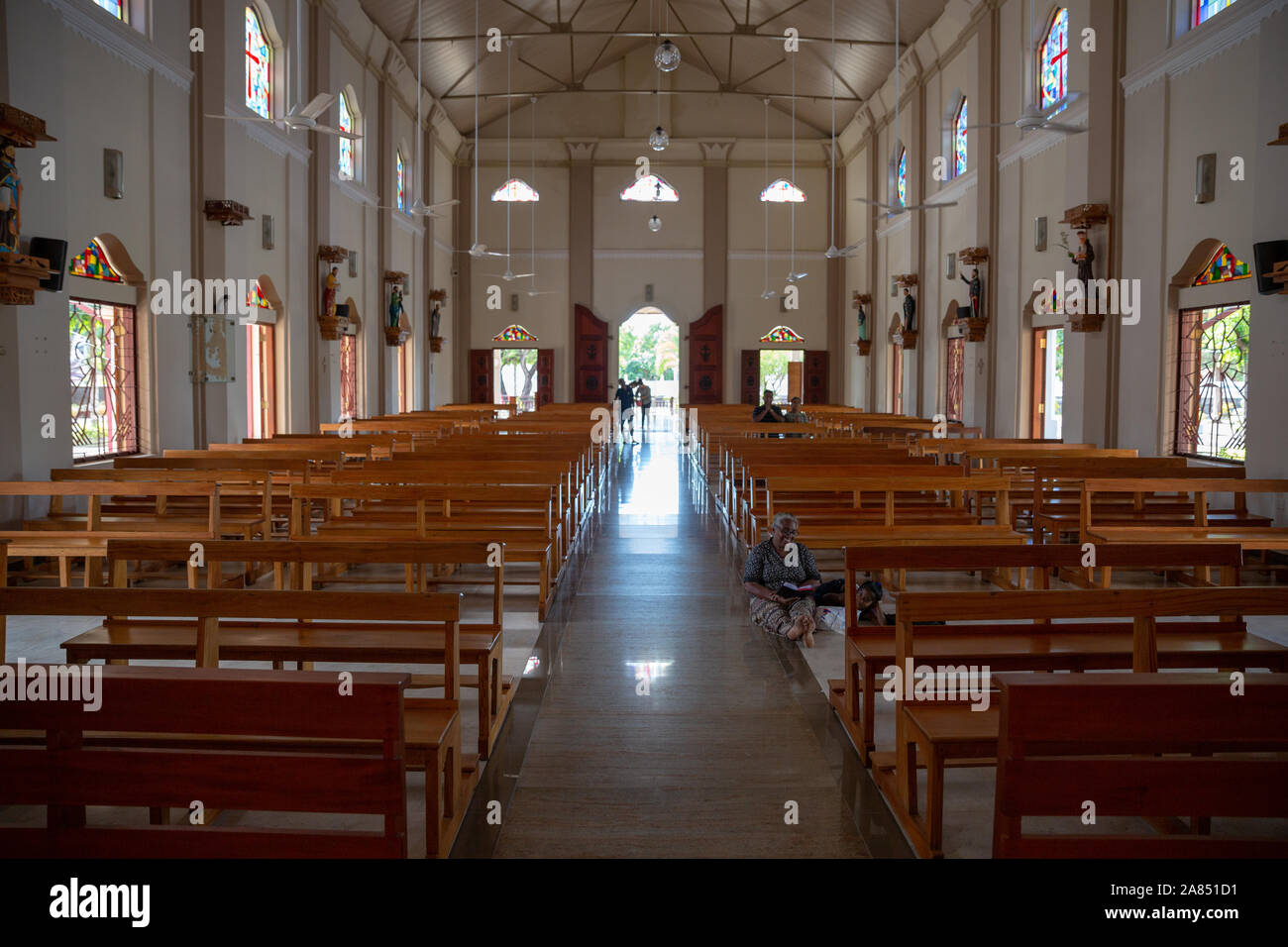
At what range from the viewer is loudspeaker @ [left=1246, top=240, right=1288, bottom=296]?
8852mm

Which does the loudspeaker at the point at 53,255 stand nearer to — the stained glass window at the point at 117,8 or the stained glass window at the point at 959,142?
the stained glass window at the point at 117,8

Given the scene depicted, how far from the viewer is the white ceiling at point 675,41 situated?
64.3ft

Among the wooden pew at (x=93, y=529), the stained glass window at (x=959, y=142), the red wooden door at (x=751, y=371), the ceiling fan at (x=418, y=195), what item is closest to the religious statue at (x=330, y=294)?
the ceiling fan at (x=418, y=195)

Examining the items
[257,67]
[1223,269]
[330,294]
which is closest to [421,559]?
[1223,269]

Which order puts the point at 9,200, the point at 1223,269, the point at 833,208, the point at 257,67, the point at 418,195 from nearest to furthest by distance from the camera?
the point at 9,200, the point at 1223,269, the point at 257,67, the point at 418,195, the point at 833,208

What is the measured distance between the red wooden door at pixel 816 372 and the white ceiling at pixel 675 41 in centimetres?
571

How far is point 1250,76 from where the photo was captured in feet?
32.5

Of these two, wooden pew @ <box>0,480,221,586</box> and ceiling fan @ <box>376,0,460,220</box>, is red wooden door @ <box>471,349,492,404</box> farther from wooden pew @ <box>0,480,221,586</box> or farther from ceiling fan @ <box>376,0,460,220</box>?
wooden pew @ <box>0,480,221,586</box>

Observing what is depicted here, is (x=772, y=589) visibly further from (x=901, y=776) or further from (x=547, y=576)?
(x=901, y=776)

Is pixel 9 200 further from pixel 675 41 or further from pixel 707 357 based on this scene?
pixel 707 357

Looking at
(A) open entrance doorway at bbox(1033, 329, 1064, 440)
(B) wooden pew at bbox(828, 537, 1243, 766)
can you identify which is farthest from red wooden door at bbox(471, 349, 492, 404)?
(B) wooden pew at bbox(828, 537, 1243, 766)

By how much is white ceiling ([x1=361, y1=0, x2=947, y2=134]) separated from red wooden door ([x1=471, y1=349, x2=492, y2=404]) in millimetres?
5699

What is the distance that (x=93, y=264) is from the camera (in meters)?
10.5

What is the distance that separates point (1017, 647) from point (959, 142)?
16.7 metres
